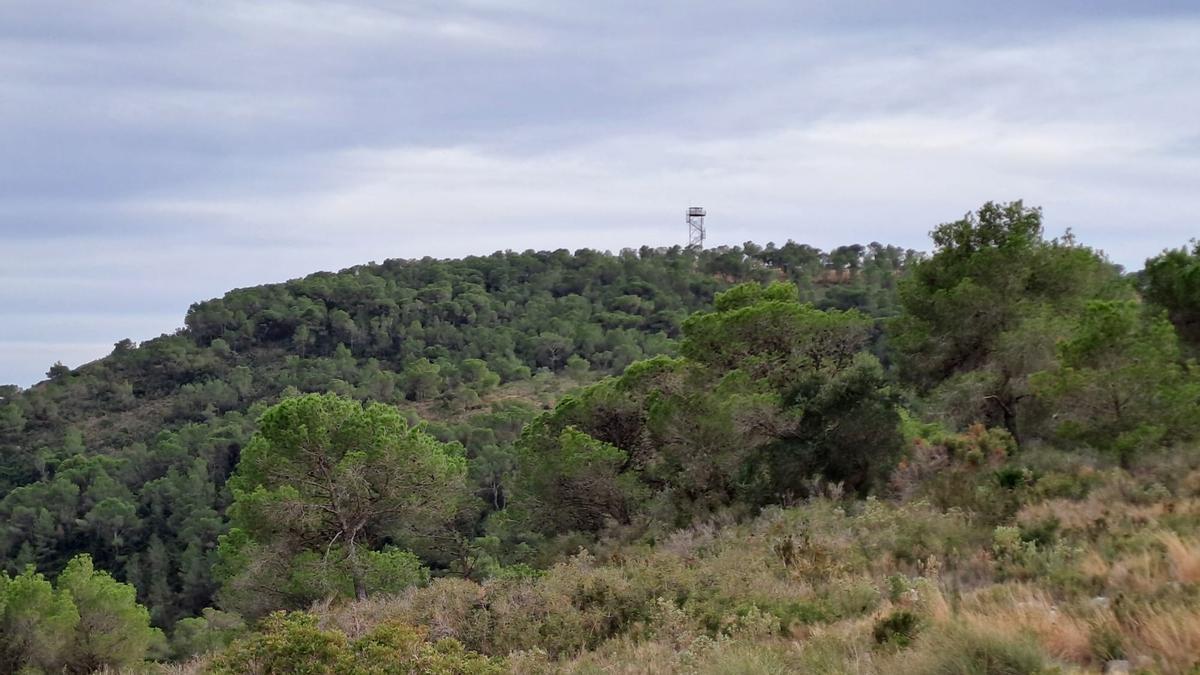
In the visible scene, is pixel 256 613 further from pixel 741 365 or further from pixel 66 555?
pixel 66 555

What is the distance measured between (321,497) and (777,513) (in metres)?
9.19

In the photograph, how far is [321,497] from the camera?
17703 mm

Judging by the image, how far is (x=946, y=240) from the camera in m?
18.8

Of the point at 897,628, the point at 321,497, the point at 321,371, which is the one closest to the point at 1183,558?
the point at 897,628

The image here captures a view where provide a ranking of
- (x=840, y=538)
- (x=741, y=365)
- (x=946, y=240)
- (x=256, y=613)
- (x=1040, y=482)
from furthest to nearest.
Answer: (x=741, y=365), (x=946, y=240), (x=256, y=613), (x=1040, y=482), (x=840, y=538)

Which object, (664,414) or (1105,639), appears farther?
(664,414)

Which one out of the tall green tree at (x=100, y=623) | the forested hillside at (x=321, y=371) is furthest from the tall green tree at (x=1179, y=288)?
the forested hillside at (x=321, y=371)

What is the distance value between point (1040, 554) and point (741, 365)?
1234cm

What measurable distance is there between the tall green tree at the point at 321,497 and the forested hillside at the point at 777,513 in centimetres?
6

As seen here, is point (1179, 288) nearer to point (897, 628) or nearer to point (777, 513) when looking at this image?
point (777, 513)

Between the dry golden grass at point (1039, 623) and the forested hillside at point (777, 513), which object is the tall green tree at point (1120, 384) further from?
the dry golden grass at point (1039, 623)

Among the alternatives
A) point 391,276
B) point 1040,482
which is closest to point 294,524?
point 1040,482

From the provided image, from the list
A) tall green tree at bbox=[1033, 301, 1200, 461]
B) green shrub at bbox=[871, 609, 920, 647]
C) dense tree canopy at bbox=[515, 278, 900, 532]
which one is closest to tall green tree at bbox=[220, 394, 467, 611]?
dense tree canopy at bbox=[515, 278, 900, 532]

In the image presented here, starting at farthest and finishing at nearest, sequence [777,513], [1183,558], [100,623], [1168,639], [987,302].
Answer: [100,623] → [987,302] → [777,513] → [1183,558] → [1168,639]
